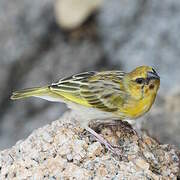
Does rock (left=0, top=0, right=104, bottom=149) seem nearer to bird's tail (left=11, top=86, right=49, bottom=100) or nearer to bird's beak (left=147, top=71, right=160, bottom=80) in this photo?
bird's tail (left=11, top=86, right=49, bottom=100)

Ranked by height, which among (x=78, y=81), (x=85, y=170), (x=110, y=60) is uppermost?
(x=110, y=60)

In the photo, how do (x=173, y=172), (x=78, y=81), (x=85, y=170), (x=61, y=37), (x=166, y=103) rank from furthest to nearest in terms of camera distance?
(x=61, y=37)
(x=166, y=103)
(x=78, y=81)
(x=173, y=172)
(x=85, y=170)

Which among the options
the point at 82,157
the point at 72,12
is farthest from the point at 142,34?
the point at 82,157

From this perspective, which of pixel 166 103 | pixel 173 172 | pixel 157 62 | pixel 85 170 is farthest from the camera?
pixel 157 62

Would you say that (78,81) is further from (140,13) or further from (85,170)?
(140,13)

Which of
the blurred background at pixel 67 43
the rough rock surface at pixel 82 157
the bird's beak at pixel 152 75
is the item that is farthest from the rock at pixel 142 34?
the rough rock surface at pixel 82 157

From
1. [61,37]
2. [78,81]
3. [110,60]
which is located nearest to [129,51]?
[110,60]

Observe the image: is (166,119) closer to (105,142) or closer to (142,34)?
(105,142)

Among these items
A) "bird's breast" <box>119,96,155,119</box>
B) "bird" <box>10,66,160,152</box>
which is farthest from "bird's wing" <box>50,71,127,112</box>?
"bird's breast" <box>119,96,155,119</box>
